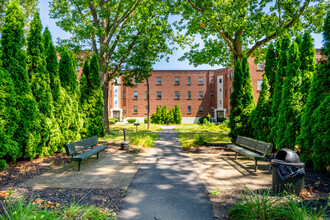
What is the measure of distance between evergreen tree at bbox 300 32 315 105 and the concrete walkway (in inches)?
216


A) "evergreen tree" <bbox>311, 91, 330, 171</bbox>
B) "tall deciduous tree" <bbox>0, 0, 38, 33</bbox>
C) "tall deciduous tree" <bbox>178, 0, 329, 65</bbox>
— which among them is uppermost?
"tall deciduous tree" <bbox>0, 0, 38, 33</bbox>

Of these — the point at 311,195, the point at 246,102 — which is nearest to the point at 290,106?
the point at 246,102

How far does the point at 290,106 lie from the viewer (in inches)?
285

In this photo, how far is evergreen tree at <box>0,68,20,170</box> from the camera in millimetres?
5648

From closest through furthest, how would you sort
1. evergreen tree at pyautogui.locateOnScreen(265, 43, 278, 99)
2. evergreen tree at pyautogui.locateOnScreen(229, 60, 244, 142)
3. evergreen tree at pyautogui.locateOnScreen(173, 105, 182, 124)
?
evergreen tree at pyautogui.locateOnScreen(265, 43, 278, 99) → evergreen tree at pyautogui.locateOnScreen(229, 60, 244, 142) → evergreen tree at pyautogui.locateOnScreen(173, 105, 182, 124)

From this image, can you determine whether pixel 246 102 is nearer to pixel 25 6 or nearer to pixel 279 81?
pixel 279 81

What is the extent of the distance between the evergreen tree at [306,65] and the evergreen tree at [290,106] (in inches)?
5.8

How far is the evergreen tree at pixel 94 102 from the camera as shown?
1135 centimetres

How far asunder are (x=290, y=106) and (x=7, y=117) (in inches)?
391

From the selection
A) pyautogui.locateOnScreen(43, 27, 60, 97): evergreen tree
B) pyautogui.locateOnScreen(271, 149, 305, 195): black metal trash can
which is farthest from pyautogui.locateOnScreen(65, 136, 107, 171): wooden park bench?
pyautogui.locateOnScreen(271, 149, 305, 195): black metal trash can

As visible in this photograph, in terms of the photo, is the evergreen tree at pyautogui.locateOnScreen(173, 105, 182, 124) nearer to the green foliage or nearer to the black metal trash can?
the green foliage

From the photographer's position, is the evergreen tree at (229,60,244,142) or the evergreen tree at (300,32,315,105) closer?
the evergreen tree at (300,32,315,105)

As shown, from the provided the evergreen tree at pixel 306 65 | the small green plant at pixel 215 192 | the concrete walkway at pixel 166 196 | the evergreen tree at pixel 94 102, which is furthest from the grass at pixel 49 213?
the evergreen tree at pixel 94 102

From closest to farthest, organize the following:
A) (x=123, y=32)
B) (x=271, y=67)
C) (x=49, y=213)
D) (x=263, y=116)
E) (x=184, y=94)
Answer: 1. (x=49, y=213)
2. (x=263, y=116)
3. (x=271, y=67)
4. (x=123, y=32)
5. (x=184, y=94)
